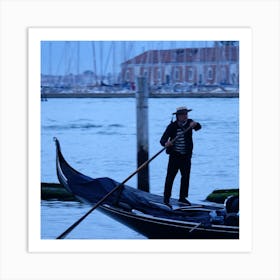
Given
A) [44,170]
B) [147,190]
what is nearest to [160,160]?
[147,190]

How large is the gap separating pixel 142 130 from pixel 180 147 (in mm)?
274

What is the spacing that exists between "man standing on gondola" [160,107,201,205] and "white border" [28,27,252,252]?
327 mm

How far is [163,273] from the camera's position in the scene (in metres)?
9.00

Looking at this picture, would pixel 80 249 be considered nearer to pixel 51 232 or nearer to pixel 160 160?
pixel 51 232

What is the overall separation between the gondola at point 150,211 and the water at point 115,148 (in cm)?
5

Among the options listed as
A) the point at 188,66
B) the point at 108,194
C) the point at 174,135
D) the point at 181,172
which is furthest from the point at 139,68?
the point at 108,194

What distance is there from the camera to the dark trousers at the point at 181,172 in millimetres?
9047

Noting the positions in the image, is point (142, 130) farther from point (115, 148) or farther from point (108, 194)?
point (108, 194)

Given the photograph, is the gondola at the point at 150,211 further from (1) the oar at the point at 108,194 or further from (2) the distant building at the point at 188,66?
(2) the distant building at the point at 188,66

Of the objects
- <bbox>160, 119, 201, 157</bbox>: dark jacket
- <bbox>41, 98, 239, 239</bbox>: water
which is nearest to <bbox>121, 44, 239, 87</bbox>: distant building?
<bbox>41, 98, 239, 239</bbox>: water

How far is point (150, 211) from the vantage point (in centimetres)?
912

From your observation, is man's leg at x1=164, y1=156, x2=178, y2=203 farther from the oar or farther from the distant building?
the distant building
